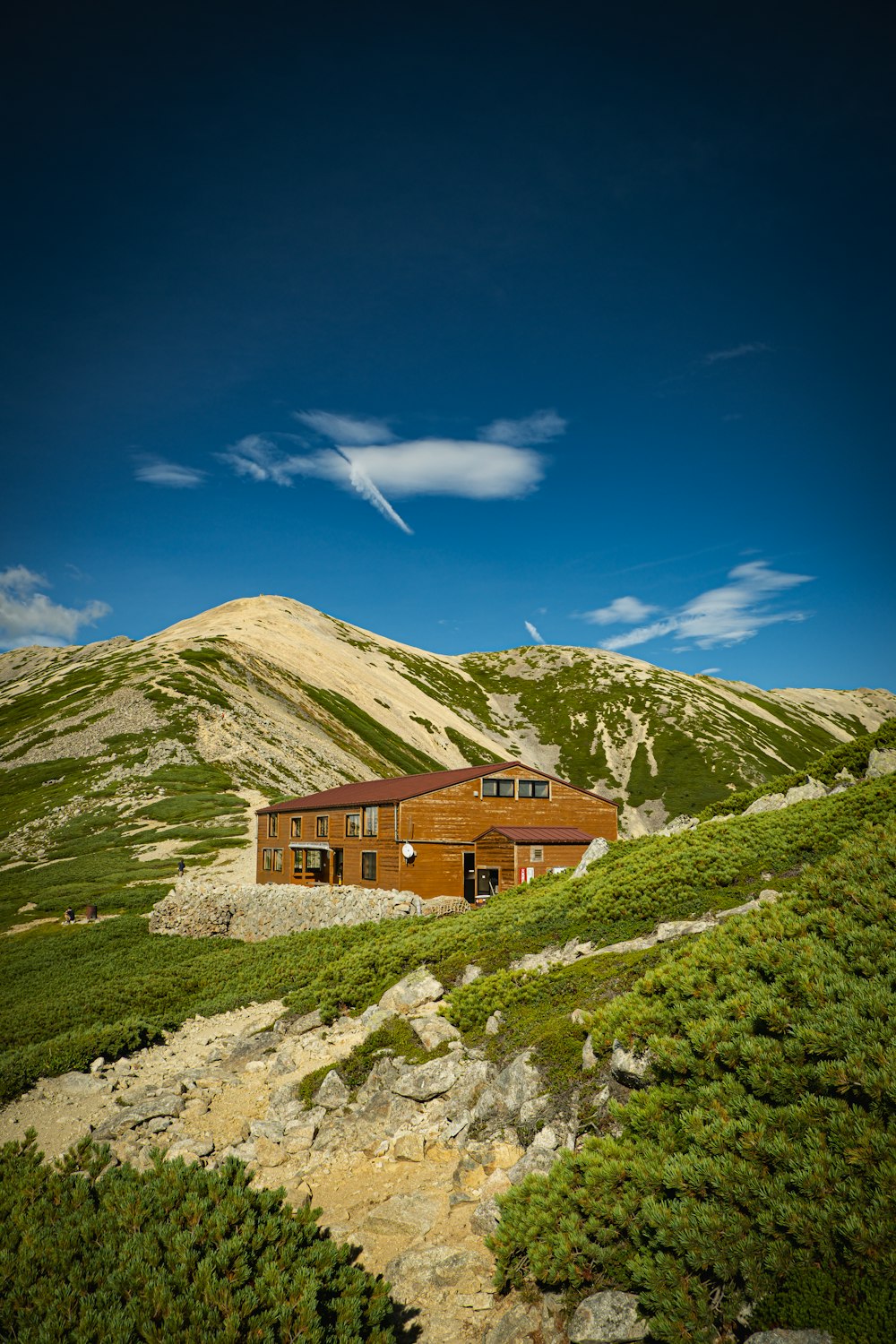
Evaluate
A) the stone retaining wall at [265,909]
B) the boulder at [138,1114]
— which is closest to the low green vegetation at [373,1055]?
the boulder at [138,1114]

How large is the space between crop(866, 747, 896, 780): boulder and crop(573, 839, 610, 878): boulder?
10.2m

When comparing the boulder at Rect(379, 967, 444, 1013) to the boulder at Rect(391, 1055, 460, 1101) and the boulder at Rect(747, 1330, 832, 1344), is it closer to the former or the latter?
the boulder at Rect(391, 1055, 460, 1101)

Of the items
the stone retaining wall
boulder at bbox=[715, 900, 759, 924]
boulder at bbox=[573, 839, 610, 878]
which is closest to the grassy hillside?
boulder at bbox=[715, 900, 759, 924]

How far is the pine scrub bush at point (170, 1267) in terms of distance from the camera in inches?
277

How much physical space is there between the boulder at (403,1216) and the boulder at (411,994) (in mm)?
6200

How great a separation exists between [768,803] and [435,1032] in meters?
17.8

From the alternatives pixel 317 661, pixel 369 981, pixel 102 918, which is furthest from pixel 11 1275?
pixel 317 661

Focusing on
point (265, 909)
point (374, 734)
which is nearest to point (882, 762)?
point (265, 909)

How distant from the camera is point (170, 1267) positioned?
780 centimetres

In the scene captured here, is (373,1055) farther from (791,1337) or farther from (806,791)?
(806,791)

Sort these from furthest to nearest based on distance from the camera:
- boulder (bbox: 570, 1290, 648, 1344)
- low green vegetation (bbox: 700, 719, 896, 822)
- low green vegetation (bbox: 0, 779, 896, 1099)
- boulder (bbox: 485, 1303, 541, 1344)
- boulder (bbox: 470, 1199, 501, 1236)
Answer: low green vegetation (bbox: 700, 719, 896, 822)
low green vegetation (bbox: 0, 779, 896, 1099)
boulder (bbox: 470, 1199, 501, 1236)
boulder (bbox: 485, 1303, 541, 1344)
boulder (bbox: 570, 1290, 648, 1344)

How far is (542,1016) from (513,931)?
652cm

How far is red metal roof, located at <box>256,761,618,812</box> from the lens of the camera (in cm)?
4634

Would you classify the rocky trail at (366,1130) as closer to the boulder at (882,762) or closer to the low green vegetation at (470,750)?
the boulder at (882,762)
